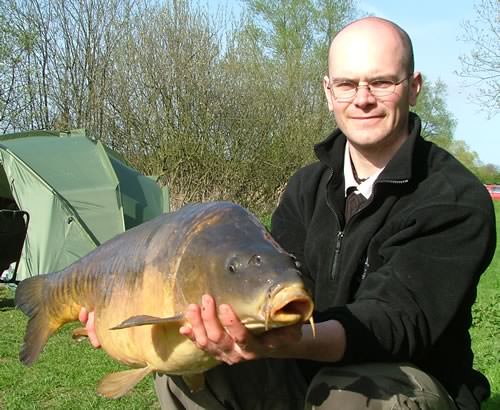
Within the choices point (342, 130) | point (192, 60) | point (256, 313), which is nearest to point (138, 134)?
point (192, 60)

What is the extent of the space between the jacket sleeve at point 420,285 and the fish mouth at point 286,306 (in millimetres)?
496

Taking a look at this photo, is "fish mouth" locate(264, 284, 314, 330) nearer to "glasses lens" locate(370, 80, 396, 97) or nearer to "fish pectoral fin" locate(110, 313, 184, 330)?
"fish pectoral fin" locate(110, 313, 184, 330)

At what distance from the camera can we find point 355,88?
6.77 ft

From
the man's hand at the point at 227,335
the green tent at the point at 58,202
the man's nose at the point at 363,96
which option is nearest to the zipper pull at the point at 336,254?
the man's nose at the point at 363,96

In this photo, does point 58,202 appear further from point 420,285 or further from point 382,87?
point 420,285

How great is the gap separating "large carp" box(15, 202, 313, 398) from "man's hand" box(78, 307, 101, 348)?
0.02 metres

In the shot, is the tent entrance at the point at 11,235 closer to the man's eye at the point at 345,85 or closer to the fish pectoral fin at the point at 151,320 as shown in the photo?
the man's eye at the point at 345,85

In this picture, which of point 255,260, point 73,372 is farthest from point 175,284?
point 73,372

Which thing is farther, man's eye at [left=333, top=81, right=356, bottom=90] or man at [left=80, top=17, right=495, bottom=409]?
man's eye at [left=333, top=81, right=356, bottom=90]

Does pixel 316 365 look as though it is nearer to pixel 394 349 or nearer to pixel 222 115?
pixel 394 349

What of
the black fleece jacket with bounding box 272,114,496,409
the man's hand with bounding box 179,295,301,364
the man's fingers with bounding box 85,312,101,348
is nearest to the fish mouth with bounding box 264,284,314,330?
the man's hand with bounding box 179,295,301,364

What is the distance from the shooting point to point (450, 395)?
1.89 metres

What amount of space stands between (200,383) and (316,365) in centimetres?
33

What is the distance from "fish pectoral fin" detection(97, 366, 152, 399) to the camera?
66.6 inches
